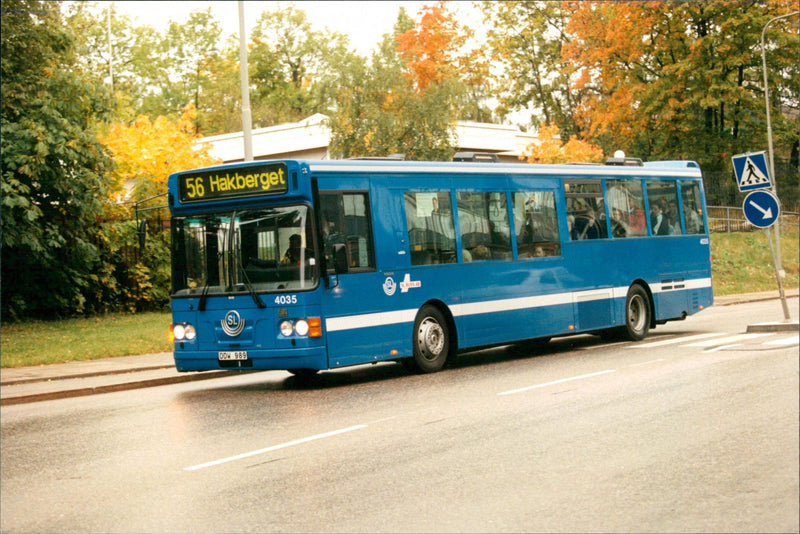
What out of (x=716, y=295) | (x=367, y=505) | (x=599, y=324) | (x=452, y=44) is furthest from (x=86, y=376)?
(x=452, y=44)

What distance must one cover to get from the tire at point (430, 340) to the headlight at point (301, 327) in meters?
2.09

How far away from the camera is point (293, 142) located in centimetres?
5147

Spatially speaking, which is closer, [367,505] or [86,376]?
[367,505]

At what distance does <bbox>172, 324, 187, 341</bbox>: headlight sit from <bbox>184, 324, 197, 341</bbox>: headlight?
69 millimetres

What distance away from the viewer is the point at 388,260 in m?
14.7

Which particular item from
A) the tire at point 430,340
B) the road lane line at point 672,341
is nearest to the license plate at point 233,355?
the tire at point 430,340

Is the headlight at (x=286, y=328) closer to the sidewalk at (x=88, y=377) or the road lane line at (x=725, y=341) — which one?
the sidewalk at (x=88, y=377)

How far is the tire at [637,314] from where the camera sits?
62.6 feet

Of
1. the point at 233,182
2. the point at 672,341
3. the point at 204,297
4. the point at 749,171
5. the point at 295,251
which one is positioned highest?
the point at 233,182

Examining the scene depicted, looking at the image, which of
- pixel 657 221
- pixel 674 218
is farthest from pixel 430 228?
pixel 674 218

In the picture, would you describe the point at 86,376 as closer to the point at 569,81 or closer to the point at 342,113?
the point at 342,113

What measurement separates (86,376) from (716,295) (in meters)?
24.2

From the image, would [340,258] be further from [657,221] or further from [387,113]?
[387,113]

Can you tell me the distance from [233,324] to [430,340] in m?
2.98
